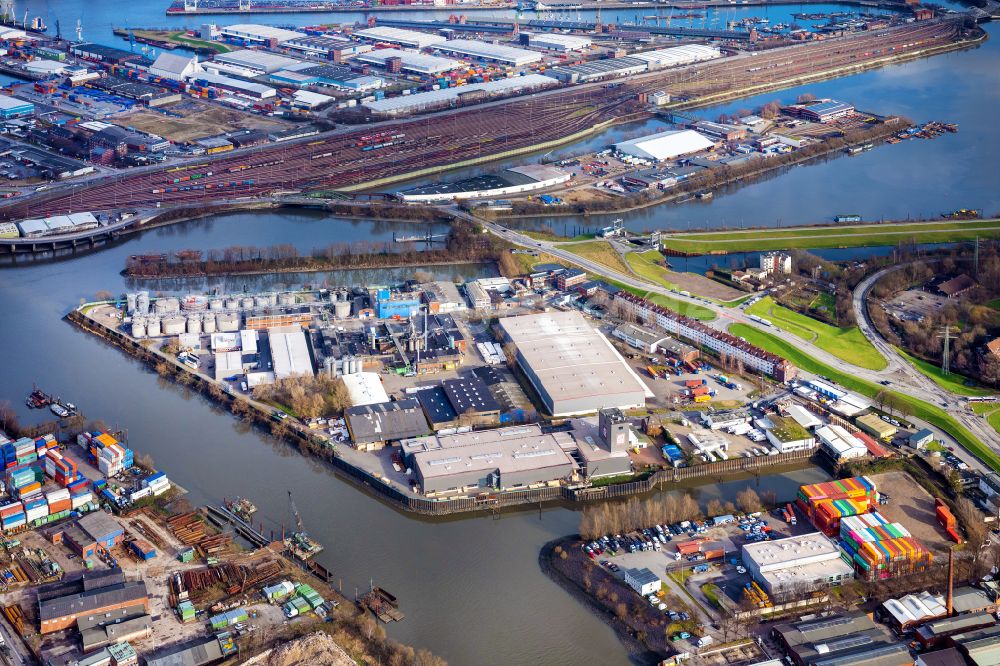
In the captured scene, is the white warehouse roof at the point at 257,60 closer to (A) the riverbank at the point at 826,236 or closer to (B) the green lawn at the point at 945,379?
(A) the riverbank at the point at 826,236

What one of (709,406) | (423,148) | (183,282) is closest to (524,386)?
(709,406)

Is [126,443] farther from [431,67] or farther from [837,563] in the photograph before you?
[431,67]

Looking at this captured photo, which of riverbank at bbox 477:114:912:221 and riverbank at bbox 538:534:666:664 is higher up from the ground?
riverbank at bbox 477:114:912:221

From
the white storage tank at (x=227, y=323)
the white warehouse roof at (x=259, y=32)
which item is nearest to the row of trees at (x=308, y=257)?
the white storage tank at (x=227, y=323)

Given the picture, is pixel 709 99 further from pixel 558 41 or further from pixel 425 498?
pixel 425 498

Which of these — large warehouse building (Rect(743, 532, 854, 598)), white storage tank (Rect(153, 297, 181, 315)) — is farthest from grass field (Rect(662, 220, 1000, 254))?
large warehouse building (Rect(743, 532, 854, 598))

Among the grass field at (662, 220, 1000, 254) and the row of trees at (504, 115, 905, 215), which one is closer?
the grass field at (662, 220, 1000, 254)

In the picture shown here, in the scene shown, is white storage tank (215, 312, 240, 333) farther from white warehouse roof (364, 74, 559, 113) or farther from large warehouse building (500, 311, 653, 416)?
white warehouse roof (364, 74, 559, 113)
